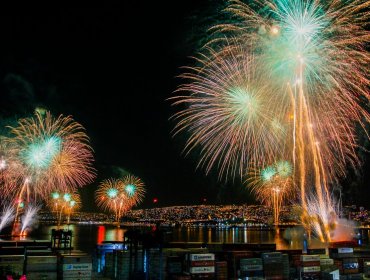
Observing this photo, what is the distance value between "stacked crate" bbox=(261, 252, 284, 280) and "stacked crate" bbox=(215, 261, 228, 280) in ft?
7.64

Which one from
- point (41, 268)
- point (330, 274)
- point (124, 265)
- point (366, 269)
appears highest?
point (41, 268)

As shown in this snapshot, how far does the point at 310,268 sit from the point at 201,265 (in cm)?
689

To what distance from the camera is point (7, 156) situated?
5122cm

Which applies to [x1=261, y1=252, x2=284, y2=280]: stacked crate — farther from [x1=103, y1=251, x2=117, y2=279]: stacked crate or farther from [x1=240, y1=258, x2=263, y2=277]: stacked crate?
[x1=103, y1=251, x2=117, y2=279]: stacked crate

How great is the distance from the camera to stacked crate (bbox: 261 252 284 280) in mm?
24688

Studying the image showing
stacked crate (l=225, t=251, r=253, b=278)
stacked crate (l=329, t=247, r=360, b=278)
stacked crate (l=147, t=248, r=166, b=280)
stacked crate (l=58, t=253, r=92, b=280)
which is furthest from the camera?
stacked crate (l=329, t=247, r=360, b=278)

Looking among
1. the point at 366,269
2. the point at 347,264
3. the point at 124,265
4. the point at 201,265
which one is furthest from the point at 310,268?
the point at 124,265

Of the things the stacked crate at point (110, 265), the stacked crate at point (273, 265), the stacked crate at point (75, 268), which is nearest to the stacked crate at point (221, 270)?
the stacked crate at point (273, 265)

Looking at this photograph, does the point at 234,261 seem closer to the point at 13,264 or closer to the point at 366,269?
the point at 366,269

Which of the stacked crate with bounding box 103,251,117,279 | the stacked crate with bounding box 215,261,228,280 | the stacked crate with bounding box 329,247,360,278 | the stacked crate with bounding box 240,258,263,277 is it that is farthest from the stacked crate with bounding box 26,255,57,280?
the stacked crate with bounding box 329,247,360,278

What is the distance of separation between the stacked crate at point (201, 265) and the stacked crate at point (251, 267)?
1917mm

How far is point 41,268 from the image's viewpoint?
2161 centimetres

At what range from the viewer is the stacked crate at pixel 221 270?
79.0 feet

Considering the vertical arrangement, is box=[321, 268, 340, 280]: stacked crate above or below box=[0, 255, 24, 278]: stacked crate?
below
